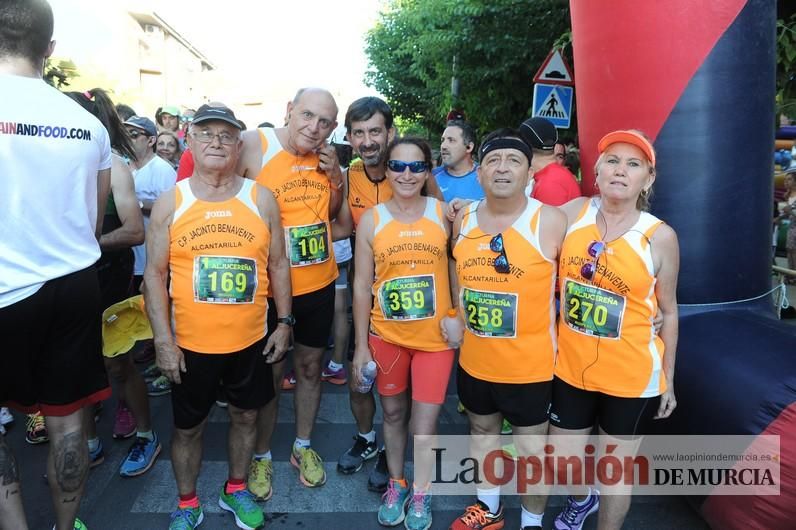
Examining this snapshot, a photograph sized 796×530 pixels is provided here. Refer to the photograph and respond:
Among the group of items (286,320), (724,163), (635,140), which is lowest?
(286,320)

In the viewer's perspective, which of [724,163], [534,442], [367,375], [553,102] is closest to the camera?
[534,442]

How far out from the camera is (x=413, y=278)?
2520mm

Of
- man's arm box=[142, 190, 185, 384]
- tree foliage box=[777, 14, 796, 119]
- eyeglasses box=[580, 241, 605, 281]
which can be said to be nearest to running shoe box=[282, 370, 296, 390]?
man's arm box=[142, 190, 185, 384]

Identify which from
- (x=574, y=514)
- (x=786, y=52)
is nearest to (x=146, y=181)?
(x=574, y=514)

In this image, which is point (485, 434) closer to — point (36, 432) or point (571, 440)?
point (571, 440)

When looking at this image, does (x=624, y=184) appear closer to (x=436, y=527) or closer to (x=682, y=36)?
(x=682, y=36)

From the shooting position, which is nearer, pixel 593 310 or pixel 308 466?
pixel 593 310

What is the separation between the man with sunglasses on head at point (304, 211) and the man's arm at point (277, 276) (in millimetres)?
60

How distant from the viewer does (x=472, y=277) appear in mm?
2365

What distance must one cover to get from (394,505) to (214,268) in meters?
1.52

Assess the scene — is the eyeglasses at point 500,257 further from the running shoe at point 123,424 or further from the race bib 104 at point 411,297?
the running shoe at point 123,424

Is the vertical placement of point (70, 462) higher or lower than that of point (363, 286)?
lower

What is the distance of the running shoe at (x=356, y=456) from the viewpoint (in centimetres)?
313

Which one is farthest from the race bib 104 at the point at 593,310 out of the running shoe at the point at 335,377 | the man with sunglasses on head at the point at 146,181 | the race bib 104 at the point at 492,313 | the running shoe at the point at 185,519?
the man with sunglasses on head at the point at 146,181
